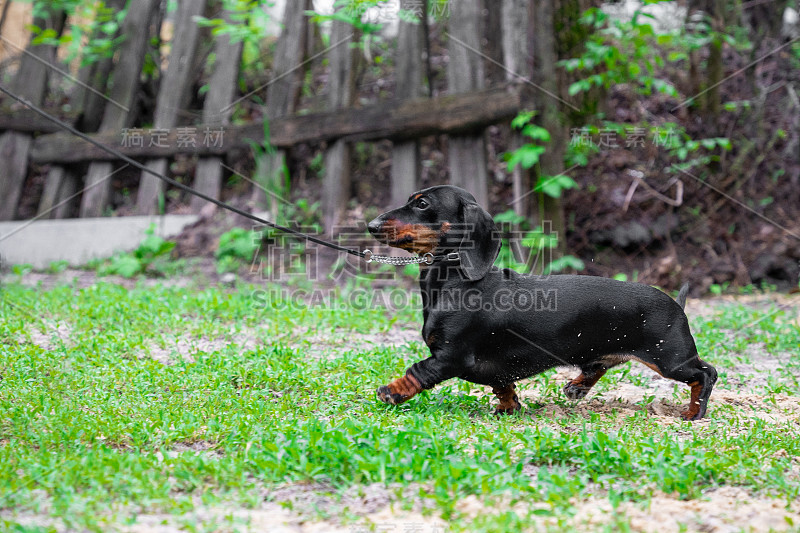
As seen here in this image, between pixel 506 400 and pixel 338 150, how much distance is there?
4.65 m

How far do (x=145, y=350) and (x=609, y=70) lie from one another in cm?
503

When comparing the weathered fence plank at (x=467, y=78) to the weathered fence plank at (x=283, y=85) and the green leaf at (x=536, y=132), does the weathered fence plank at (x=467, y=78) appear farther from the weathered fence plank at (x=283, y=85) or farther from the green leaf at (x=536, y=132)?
the weathered fence plank at (x=283, y=85)

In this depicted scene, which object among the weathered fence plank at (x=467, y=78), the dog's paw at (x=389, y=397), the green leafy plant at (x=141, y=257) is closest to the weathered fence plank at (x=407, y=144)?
the weathered fence plank at (x=467, y=78)

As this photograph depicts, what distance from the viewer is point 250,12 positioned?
823cm

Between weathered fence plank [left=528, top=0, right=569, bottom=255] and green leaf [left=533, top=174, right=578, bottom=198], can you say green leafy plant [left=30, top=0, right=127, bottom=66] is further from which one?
green leaf [left=533, top=174, right=578, bottom=198]

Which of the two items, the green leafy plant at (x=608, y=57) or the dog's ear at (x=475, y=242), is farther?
the green leafy plant at (x=608, y=57)

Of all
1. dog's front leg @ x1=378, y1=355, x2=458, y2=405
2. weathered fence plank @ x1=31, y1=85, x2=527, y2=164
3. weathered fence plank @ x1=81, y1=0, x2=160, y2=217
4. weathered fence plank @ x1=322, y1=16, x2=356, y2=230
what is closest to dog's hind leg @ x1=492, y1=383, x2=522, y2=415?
dog's front leg @ x1=378, y1=355, x2=458, y2=405

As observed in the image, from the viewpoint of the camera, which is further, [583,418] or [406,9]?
[406,9]

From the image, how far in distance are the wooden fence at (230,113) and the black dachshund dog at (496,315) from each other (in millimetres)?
3541

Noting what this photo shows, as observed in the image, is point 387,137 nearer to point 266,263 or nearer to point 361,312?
point 266,263

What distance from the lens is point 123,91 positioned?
8695 mm

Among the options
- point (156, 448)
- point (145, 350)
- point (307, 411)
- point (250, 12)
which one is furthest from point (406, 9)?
point (156, 448)

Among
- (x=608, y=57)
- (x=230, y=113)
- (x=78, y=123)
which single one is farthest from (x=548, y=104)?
(x=78, y=123)

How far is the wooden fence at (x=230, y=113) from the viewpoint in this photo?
7.07m
